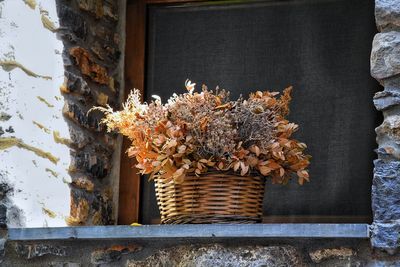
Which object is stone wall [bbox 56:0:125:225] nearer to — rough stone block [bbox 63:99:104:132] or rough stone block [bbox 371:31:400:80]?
rough stone block [bbox 63:99:104:132]

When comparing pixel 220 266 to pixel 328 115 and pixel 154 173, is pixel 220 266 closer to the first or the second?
pixel 154 173

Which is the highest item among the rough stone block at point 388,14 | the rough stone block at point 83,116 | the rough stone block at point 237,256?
the rough stone block at point 388,14

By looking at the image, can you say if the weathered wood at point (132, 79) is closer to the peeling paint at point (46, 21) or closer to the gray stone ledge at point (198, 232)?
the peeling paint at point (46, 21)

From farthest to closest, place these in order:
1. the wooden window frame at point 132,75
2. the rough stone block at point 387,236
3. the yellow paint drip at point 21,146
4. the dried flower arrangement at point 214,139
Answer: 1. the wooden window frame at point 132,75
2. the yellow paint drip at point 21,146
3. the dried flower arrangement at point 214,139
4. the rough stone block at point 387,236

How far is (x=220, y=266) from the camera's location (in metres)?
3.07

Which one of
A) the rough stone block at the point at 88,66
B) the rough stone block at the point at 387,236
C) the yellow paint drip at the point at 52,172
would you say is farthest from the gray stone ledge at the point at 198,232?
the rough stone block at the point at 88,66

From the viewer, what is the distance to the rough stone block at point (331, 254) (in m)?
2.98

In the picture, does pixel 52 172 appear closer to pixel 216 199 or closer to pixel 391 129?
pixel 216 199

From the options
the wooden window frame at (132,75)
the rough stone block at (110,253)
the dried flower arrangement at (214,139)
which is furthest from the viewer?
the wooden window frame at (132,75)

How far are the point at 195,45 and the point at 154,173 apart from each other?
86 centimetres

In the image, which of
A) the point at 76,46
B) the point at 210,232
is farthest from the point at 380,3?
the point at 76,46

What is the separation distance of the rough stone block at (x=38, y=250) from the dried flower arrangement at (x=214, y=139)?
432 mm

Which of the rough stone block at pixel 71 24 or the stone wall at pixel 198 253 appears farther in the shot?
the rough stone block at pixel 71 24

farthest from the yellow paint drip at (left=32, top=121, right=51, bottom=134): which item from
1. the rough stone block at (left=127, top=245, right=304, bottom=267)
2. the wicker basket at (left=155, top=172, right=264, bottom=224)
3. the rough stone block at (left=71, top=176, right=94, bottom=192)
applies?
the rough stone block at (left=127, top=245, right=304, bottom=267)
